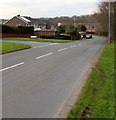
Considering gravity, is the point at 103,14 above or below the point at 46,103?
above

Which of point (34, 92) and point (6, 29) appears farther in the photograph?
point (6, 29)

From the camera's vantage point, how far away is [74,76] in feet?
34.2

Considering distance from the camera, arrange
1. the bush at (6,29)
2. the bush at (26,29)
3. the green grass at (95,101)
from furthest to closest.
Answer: the bush at (26,29) → the bush at (6,29) → the green grass at (95,101)

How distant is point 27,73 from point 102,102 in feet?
16.8

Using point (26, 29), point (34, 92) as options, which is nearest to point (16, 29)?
point (26, 29)

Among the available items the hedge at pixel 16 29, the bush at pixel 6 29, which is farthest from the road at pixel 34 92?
the bush at pixel 6 29

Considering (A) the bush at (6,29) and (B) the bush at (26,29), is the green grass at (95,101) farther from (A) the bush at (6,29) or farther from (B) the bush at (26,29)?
(B) the bush at (26,29)

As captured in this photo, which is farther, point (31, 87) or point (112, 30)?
point (112, 30)

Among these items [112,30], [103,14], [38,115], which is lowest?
[38,115]

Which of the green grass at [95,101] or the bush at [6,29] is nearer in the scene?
the green grass at [95,101]

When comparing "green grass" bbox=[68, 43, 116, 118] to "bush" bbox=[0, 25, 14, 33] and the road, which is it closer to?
the road

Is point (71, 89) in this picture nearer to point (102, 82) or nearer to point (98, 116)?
point (102, 82)

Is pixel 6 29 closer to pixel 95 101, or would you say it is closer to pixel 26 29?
pixel 26 29

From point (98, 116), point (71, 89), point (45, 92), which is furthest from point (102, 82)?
point (98, 116)
